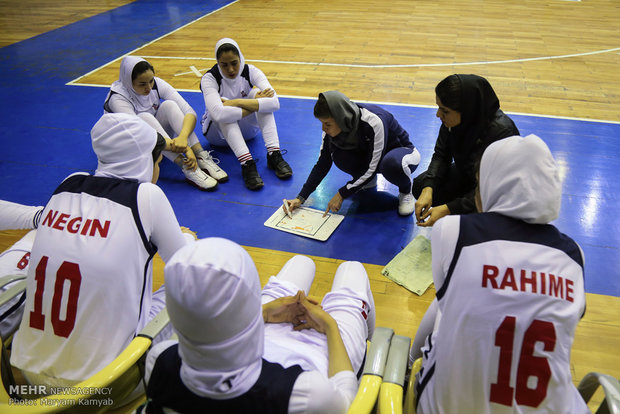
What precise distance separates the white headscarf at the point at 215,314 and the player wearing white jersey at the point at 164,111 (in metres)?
2.67

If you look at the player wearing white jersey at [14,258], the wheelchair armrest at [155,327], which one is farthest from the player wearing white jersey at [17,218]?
the wheelchair armrest at [155,327]

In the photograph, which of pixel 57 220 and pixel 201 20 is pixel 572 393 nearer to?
pixel 57 220

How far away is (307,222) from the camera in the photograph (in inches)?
128

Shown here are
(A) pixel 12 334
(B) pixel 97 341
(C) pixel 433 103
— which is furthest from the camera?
(C) pixel 433 103

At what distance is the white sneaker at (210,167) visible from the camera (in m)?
3.80

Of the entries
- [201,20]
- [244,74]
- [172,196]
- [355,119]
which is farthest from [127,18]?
[355,119]

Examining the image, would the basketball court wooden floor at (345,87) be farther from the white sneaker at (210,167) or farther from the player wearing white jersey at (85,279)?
the player wearing white jersey at (85,279)

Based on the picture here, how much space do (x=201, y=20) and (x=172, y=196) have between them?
19.6 feet

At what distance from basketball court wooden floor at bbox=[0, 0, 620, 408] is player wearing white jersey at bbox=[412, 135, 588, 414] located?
104cm

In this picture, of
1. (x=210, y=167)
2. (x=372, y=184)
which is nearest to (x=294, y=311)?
(x=372, y=184)

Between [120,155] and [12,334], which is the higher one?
[120,155]

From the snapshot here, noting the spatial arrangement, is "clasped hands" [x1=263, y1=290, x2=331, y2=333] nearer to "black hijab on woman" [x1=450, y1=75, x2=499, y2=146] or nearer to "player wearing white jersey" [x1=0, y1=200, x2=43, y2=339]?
"player wearing white jersey" [x1=0, y1=200, x2=43, y2=339]

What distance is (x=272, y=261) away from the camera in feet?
9.48

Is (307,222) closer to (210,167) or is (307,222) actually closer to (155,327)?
(210,167)
